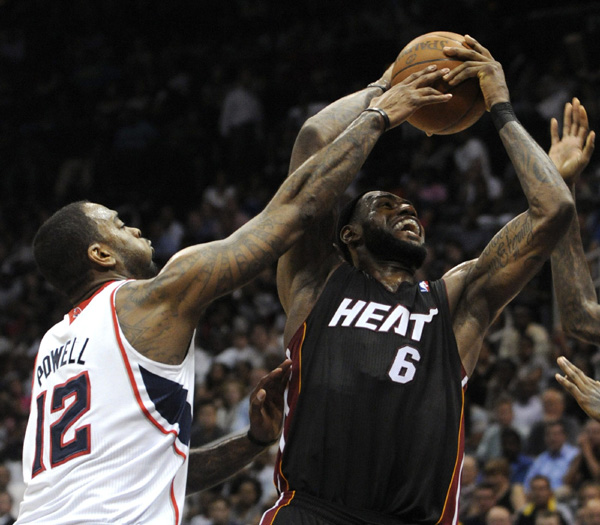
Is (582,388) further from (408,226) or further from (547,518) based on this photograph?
(547,518)

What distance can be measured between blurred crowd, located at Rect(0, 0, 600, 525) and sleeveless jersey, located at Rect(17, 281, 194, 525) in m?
4.48

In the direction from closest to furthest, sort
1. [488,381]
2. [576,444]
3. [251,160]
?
[576,444], [488,381], [251,160]

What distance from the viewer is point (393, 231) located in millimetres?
4223

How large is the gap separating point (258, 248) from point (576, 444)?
18.1 feet

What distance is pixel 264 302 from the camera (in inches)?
480

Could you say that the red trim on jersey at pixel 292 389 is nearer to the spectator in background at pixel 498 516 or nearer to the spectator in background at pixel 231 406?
the spectator in background at pixel 498 516

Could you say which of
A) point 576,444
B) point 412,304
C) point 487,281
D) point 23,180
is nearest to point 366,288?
point 412,304

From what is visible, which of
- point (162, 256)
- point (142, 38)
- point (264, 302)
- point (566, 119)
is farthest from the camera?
point (142, 38)

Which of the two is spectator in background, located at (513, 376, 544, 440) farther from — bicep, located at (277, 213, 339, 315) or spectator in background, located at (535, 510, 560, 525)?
bicep, located at (277, 213, 339, 315)

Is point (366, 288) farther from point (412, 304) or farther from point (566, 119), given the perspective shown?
point (566, 119)

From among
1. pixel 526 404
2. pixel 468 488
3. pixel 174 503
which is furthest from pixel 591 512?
pixel 174 503

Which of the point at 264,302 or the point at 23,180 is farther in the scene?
the point at 23,180

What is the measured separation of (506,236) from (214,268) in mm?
1353

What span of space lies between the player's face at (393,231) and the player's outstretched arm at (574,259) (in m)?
0.74
